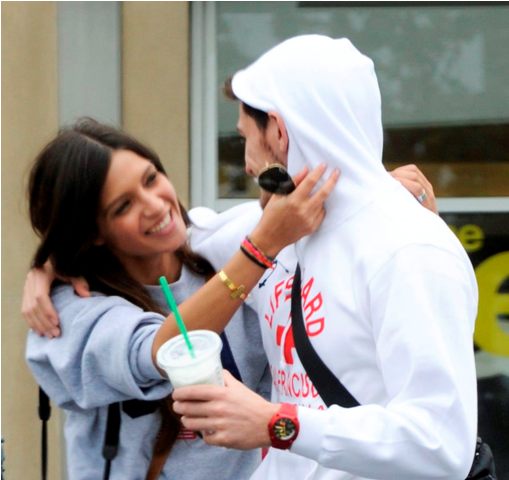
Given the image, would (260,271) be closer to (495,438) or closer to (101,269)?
(101,269)

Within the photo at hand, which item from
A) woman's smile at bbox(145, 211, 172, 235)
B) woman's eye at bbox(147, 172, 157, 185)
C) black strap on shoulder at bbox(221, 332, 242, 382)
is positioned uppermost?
woman's eye at bbox(147, 172, 157, 185)

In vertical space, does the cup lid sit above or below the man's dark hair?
below

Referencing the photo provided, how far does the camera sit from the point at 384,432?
1.91 metres

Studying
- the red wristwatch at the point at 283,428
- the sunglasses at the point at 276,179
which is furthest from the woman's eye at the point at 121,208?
the red wristwatch at the point at 283,428

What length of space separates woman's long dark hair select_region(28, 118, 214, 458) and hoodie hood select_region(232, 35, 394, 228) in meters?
0.53

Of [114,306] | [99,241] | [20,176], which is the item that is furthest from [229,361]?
[20,176]

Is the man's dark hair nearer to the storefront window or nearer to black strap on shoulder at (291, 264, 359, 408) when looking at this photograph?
black strap on shoulder at (291, 264, 359, 408)

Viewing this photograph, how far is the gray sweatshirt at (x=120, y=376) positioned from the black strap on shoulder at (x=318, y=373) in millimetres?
376

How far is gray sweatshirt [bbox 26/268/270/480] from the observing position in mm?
2441

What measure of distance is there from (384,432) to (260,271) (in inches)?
20.4

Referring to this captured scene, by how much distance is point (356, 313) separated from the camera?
6.63 ft

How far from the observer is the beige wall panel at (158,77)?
460 centimetres

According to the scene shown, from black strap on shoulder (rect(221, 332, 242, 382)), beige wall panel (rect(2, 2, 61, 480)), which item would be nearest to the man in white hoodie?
black strap on shoulder (rect(221, 332, 242, 382))

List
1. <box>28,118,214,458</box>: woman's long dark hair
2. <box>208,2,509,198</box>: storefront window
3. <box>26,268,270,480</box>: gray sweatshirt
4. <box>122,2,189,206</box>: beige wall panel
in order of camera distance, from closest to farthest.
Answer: <box>26,268,270,480</box>: gray sweatshirt, <box>28,118,214,458</box>: woman's long dark hair, <box>122,2,189,206</box>: beige wall panel, <box>208,2,509,198</box>: storefront window
